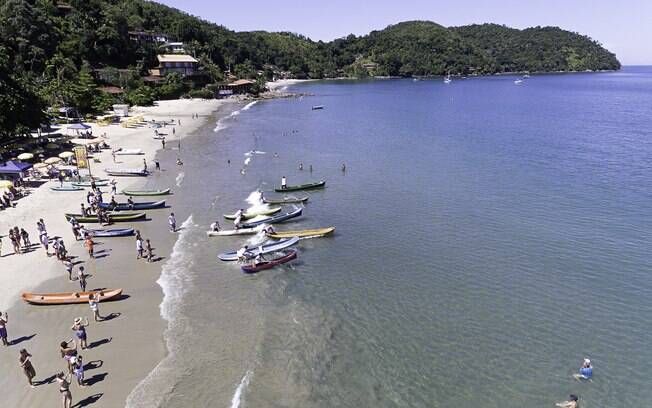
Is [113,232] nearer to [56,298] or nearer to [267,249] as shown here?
[56,298]

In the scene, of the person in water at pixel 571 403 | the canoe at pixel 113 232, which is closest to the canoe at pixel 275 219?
the canoe at pixel 113 232

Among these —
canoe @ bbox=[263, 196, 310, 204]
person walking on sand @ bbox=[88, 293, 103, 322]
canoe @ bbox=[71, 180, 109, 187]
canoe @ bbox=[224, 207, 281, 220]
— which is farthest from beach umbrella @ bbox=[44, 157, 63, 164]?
person walking on sand @ bbox=[88, 293, 103, 322]

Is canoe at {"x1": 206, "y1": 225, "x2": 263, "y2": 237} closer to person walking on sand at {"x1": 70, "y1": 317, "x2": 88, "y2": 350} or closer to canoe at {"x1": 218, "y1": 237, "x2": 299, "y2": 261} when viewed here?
canoe at {"x1": 218, "y1": 237, "x2": 299, "y2": 261}

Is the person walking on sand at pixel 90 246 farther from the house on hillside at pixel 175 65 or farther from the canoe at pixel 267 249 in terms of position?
the house on hillside at pixel 175 65

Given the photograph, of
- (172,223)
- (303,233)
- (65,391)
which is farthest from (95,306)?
(303,233)

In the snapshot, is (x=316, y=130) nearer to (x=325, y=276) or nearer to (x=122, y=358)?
(x=325, y=276)
